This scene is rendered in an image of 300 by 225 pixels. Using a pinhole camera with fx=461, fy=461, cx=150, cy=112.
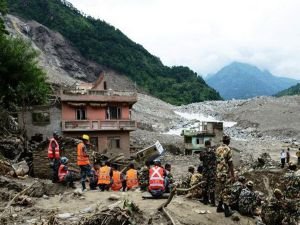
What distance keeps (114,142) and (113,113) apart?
215 centimetres

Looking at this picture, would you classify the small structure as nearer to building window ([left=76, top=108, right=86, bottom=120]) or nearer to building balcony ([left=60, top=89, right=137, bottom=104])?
building balcony ([left=60, top=89, right=137, bottom=104])

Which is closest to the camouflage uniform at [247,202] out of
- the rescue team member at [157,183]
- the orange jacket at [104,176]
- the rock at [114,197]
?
the rescue team member at [157,183]

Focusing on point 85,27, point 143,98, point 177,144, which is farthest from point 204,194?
point 85,27

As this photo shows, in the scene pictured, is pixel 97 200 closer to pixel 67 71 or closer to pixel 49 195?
pixel 49 195

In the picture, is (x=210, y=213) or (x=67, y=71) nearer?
(x=210, y=213)

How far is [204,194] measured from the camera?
11.9 meters

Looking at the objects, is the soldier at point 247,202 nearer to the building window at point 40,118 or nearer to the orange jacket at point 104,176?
the orange jacket at point 104,176

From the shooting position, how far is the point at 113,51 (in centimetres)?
13425

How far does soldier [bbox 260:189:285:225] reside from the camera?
390 inches

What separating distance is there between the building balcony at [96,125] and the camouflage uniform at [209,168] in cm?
1946

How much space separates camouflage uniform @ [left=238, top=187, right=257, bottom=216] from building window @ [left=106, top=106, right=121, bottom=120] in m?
22.2

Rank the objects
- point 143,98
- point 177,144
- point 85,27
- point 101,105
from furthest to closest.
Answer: point 85,27
point 143,98
point 177,144
point 101,105

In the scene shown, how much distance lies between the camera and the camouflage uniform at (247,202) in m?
11.2

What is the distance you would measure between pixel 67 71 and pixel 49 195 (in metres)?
105
